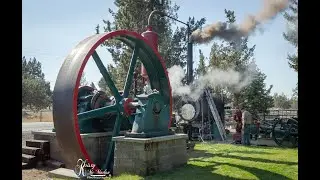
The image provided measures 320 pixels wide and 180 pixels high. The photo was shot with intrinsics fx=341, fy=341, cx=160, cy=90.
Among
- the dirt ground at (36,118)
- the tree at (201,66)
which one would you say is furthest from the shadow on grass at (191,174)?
the dirt ground at (36,118)

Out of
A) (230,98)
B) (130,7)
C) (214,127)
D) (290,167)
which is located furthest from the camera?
(230,98)

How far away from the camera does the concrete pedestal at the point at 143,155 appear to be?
777 centimetres

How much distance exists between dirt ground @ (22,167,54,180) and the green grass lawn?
2095 mm

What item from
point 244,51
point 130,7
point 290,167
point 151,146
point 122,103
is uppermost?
point 130,7

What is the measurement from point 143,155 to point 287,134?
8.38 meters

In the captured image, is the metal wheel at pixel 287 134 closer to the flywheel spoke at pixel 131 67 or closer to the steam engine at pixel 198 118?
the steam engine at pixel 198 118

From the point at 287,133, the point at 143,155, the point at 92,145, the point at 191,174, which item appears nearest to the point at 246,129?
the point at 287,133

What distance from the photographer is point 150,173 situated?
7.82m

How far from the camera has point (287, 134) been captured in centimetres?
1398
